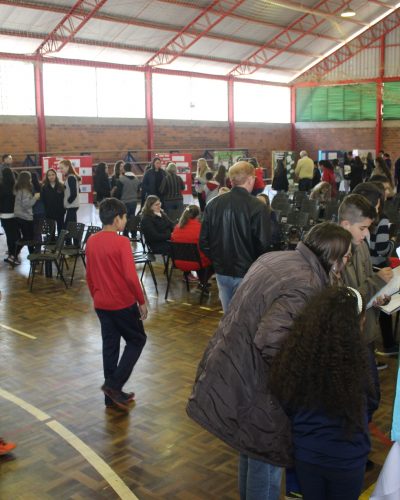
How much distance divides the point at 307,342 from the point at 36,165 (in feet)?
58.5

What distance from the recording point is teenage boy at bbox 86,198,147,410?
4113mm

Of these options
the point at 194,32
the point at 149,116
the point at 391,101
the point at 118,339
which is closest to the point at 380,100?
the point at 391,101

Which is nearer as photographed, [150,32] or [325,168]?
[325,168]

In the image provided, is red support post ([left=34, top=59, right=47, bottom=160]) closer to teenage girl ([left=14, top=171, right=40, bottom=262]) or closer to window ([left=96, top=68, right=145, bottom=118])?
window ([left=96, top=68, right=145, bottom=118])

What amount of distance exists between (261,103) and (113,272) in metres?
23.6

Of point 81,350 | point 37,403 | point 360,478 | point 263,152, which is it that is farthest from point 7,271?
point 263,152

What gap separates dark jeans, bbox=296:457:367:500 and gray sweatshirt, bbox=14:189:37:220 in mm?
7899

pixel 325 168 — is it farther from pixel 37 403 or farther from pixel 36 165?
pixel 37 403

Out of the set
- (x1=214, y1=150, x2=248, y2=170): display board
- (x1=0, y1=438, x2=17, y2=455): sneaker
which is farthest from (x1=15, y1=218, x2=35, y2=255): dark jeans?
(x1=214, y1=150, x2=248, y2=170): display board

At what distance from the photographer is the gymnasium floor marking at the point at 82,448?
3.29 m

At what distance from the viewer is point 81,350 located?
567 centimetres

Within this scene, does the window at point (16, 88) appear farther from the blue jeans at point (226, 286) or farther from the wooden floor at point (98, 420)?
the blue jeans at point (226, 286)

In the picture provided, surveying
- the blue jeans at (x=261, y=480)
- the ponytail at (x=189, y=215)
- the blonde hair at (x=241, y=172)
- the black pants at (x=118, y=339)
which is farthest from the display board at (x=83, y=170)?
the blue jeans at (x=261, y=480)

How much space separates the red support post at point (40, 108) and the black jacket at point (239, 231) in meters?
15.2
